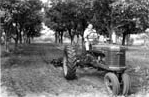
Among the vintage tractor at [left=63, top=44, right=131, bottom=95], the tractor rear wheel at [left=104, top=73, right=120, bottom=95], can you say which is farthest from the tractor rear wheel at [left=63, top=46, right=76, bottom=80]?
the tractor rear wheel at [left=104, top=73, right=120, bottom=95]

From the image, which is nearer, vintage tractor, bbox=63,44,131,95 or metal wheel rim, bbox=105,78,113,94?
vintage tractor, bbox=63,44,131,95

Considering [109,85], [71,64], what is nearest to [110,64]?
[109,85]

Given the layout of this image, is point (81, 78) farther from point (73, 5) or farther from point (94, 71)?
point (73, 5)

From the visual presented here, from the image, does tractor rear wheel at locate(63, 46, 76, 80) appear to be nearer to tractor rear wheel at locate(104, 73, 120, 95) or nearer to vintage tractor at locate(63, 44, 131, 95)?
vintage tractor at locate(63, 44, 131, 95)

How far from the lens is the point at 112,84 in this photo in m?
7.42

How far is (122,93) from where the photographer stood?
761cm

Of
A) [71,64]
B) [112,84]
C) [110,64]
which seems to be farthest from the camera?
[71,64]

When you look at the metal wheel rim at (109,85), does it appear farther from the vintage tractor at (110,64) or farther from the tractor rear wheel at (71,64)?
the tractor rear wheel at (71,64)

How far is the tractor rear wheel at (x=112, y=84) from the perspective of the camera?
7.27 meters

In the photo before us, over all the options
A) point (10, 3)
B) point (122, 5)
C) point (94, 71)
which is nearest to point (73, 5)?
point (122, 5)

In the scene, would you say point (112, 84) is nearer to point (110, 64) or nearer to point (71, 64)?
point (110, 64)

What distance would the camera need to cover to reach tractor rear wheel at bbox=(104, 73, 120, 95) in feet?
23.9

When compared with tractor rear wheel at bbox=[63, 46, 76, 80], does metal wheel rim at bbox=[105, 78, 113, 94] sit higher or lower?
lower

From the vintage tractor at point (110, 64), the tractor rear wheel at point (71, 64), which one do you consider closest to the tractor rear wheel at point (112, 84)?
the vintage tractor at point (110, 64)
